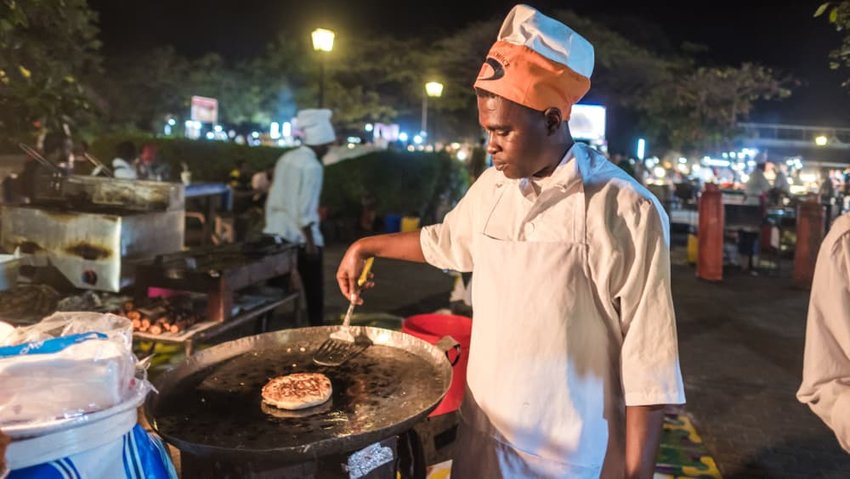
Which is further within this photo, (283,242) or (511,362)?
(283,242)

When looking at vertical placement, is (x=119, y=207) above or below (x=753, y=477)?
above

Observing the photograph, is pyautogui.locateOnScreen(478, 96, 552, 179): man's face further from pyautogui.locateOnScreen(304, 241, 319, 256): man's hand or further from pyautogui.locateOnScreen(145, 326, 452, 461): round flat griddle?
pyautogui.locateOnScreen(304, 241, 319, 256): man's hand

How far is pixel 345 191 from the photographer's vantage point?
16438mm

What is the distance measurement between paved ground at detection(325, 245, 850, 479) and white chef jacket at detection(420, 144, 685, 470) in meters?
3.49

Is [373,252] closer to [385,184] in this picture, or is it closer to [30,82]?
[30,82]

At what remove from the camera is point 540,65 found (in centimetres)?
185

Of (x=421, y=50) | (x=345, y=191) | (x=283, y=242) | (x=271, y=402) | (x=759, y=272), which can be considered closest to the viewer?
(x=271, y=402)

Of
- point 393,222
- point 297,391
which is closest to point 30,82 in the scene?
point 297,391

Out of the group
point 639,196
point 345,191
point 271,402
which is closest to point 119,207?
point 271,402

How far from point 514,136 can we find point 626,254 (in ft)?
1.58

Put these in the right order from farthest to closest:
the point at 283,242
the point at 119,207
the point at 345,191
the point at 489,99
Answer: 1. the point at 345,191
2. the point at 283,242
3. the point at 119,207
4. the point at 489,99

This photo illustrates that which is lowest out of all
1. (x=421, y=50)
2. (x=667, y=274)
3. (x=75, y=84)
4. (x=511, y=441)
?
(x=511, y=441)

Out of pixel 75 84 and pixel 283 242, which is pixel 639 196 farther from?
pixel 283 242

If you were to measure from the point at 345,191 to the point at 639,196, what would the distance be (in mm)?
14858
